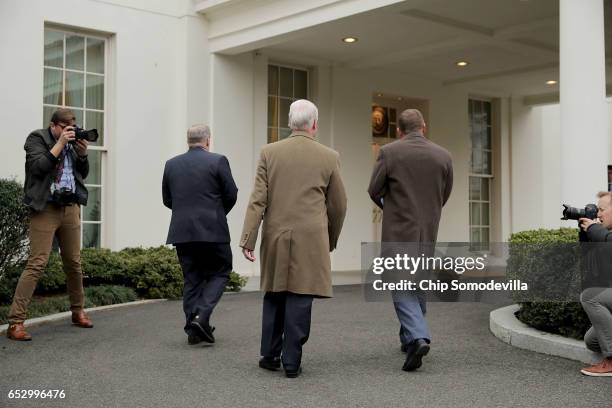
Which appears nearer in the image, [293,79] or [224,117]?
[224,117]

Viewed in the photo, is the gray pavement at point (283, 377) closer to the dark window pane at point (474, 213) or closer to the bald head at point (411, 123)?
the bald head at point (411, 123)

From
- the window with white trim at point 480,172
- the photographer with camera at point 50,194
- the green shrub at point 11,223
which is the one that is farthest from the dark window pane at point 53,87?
the window with white trim at point 480,172

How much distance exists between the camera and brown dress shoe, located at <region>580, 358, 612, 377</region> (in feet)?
16.5

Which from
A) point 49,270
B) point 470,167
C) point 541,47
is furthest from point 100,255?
point 470,167

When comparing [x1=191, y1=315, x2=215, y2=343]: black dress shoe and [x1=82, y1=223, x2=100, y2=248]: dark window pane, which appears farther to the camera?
[x1=82, y1=223, x2=100, y2=248]: dark window pane

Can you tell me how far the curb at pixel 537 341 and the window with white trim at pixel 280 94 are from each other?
7.28 meters

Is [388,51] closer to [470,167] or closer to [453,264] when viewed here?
[470,167]

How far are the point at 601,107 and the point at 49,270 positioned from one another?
6.54 m

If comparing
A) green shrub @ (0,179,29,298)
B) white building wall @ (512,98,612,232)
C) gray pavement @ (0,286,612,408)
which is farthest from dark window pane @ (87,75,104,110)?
white building wall @ (512,98,612,232)

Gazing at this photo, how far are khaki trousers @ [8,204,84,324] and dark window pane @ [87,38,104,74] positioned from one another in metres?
5.22

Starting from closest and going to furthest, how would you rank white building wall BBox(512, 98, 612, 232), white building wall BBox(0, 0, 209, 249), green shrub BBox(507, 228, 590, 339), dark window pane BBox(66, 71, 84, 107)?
green shrub BBox(507, 228, 590, 339) < white building wall BBox(0, 0, 209, 249) < dark window pane BBox(66, 71, 84, 107) < white building wall BBox(512, 98, 612, 232)

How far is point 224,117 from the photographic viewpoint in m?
12.5

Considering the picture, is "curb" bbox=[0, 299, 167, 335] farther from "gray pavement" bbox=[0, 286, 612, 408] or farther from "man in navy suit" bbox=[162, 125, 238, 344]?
"man in navy suit" bbox=[162, 125, 238, 344]

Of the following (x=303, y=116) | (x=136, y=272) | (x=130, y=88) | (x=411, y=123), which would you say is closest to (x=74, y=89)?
(x=130, y=88)
